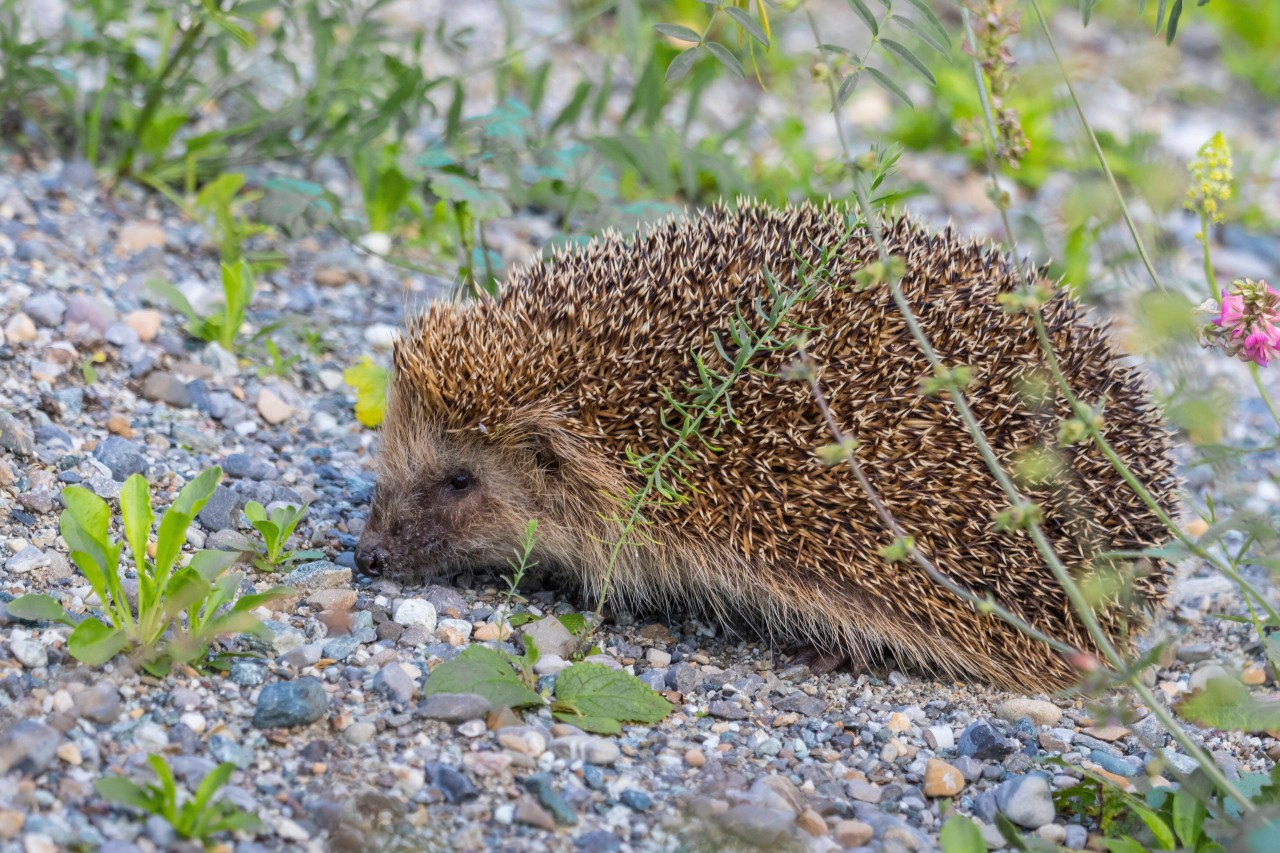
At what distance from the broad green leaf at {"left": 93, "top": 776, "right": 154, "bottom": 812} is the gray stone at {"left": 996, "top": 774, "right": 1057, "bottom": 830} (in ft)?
7.57

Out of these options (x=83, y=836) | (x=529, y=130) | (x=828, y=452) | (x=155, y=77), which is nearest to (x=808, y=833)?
(x=828, y=452)

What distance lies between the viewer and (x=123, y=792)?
289cm

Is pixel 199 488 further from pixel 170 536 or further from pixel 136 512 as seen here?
pixel 170 536

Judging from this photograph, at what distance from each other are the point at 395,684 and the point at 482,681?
0.83 ft

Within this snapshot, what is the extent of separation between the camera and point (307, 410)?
18.3 ft

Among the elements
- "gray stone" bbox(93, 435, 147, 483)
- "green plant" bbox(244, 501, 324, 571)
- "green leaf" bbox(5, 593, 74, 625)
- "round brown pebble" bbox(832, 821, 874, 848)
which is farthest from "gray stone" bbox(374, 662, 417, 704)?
"gray stone" bbox(93, 435, 147, 483)

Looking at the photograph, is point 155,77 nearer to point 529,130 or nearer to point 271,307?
point 271,307

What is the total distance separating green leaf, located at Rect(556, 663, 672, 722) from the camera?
12.4ft

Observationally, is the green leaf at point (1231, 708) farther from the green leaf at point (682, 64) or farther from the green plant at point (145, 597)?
the green plant at point (145, 597)

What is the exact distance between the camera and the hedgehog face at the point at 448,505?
477 centimetres

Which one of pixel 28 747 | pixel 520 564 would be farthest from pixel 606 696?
pixel 28 747

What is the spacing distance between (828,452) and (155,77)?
480 centimetres

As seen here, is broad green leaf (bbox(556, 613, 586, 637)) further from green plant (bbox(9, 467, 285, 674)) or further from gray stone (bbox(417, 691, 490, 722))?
green plant (bbox(9, 467, 285, 674))

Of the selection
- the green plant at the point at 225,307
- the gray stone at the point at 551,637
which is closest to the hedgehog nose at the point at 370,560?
the gray stone at the point at 551,637
